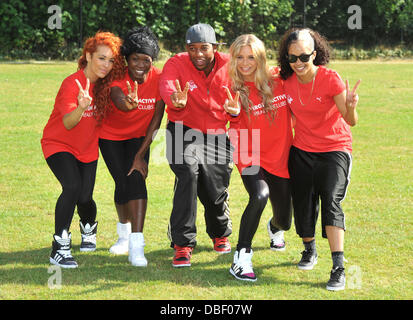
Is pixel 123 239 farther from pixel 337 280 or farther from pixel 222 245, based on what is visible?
pixel 337 280

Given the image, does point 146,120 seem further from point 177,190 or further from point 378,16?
point 378,16

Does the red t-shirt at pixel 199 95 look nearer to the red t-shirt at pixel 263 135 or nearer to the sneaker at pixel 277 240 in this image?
the red t-shirt at pixel 263 135

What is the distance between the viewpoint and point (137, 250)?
6.18m

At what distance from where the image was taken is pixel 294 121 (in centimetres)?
623

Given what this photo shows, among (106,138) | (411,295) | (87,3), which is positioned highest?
(87,3)

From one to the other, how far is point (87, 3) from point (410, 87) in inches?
543

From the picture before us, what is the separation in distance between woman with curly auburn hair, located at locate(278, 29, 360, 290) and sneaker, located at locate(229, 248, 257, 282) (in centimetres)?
58

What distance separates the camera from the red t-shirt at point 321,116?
581 centimetres

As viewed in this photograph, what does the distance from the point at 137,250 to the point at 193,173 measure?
86 centimetres

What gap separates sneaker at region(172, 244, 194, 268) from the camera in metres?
6.18

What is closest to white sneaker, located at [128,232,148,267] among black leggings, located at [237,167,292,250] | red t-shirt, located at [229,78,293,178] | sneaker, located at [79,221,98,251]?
sneaker, located at [79,221,98,251]

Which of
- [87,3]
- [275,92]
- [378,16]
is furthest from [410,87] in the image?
[378,16]

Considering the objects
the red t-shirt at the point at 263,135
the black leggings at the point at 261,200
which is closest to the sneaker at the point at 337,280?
the black leggings at the point at 261,200

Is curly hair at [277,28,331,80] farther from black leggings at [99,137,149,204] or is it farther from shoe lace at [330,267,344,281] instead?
shoe lace at [330,267,344,281]
